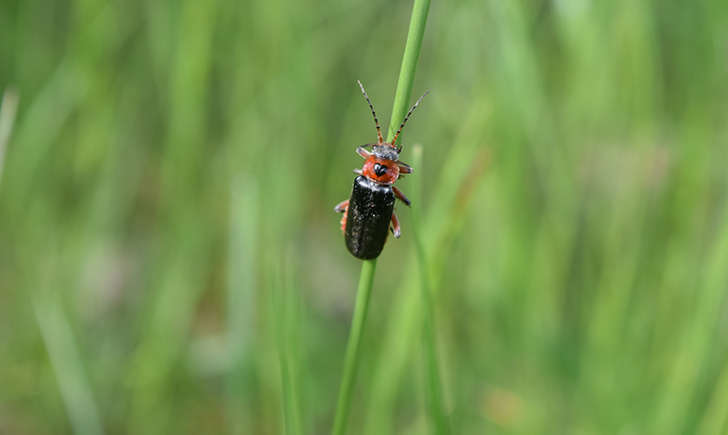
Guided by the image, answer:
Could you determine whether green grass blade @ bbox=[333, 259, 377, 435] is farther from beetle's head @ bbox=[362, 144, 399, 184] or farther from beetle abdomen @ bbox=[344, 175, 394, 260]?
beetle's head @ bbox=[362, 144, 399, 184]

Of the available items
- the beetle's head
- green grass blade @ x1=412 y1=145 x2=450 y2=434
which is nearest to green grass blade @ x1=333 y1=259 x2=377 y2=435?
green grass blade @ x1=412 y1=145 x2=450 y2=434

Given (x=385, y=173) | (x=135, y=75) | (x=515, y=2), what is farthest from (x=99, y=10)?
(x=515, y=2)

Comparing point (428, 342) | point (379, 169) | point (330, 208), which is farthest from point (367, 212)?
point (330, 208)

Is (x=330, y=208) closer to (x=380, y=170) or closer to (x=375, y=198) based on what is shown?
(x=380, y=170)

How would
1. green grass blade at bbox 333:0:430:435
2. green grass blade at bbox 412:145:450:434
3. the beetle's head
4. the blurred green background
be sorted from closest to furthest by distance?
green grass blade at bbox 333:0:430:435 < green grass blade at bbox 412:145:450:434 < the beetle's head < the blurred green background

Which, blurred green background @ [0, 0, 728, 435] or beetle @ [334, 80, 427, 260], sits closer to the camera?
beetle @ [334, 80, 427, 260]

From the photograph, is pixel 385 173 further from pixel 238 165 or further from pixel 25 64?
pixel 25 64
